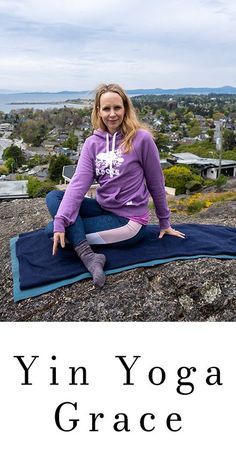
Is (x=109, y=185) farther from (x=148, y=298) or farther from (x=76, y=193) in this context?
(x=148, y=298)

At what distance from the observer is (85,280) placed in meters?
2.49

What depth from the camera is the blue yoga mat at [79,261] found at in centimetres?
249

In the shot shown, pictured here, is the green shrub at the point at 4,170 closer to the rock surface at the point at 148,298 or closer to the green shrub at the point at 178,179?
the green shrub at the point at 178,179

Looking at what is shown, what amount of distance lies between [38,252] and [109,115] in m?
0.87

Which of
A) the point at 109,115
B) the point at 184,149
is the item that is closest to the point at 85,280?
the point at 109,115

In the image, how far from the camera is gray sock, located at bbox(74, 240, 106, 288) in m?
2.42

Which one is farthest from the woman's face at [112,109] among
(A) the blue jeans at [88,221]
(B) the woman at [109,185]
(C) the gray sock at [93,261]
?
(C) the gray sock at [93,261]

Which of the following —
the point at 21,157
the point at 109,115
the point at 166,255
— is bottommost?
the point at 21,157

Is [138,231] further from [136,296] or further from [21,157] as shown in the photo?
[21,157]

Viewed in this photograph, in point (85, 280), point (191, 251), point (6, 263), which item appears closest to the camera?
point (85, 280)

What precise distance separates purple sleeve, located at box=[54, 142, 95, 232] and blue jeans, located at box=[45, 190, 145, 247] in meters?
0.07

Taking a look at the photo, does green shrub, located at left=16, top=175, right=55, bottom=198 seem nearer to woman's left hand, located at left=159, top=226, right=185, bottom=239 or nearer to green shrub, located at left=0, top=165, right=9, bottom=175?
woman's left hand, located at left=159, top=226, right=185, bottom=239

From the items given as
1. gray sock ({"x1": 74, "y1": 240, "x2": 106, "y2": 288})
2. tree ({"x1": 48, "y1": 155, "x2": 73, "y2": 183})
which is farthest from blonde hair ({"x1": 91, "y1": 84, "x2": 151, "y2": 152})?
tree ({"x1": 48, "y1": 155, "x2": 73, "y2": 183})

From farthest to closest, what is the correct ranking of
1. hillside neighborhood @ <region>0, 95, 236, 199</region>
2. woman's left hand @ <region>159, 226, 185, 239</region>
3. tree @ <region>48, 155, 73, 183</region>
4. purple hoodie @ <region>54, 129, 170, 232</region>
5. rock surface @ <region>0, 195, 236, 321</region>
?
tree @ <region>48, 155, 73, 183</region>, hillside neighborhood @ <region>0, 95, 236, 199</region>, woman's left hand @ <region>159, 226, 185, 239</region>, purple hoodie @ <region>54, 129, 170, 232</region>, rock surface @ <region>0, 195, 236, 321</region>
